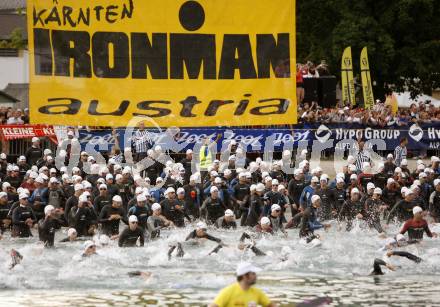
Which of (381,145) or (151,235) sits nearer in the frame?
(151,235)

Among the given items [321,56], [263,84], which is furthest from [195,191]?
[321,56]

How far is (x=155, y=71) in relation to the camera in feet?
95.9

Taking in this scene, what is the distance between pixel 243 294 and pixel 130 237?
39.2ft

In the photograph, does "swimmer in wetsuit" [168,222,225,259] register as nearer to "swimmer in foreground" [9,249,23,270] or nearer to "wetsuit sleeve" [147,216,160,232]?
"wetsuit sleeve" [147,216,160,232]

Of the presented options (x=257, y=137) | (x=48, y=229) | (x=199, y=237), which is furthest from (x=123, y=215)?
(x=257, y=137)

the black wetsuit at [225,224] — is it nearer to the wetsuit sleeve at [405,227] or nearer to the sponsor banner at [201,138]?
the wetsuit sleeve at [405,227]

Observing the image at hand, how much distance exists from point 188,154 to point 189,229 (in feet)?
16.3

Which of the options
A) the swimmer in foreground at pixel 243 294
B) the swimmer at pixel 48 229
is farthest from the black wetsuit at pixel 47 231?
the swimmer in foreground at pixel 243 294

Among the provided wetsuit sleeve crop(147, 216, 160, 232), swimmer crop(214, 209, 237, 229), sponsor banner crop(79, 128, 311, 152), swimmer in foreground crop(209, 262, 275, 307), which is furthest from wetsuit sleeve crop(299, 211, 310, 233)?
swimmer in foreground crop(209, 262, 275, 307)

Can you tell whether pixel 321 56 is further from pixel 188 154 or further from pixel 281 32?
pixel 281 32

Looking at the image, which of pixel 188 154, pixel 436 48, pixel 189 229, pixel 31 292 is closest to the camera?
pixel 31 292

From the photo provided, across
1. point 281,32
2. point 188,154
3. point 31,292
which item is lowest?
point 31,292

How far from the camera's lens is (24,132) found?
37.2 m

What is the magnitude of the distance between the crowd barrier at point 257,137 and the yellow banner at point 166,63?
5773 millimetres
